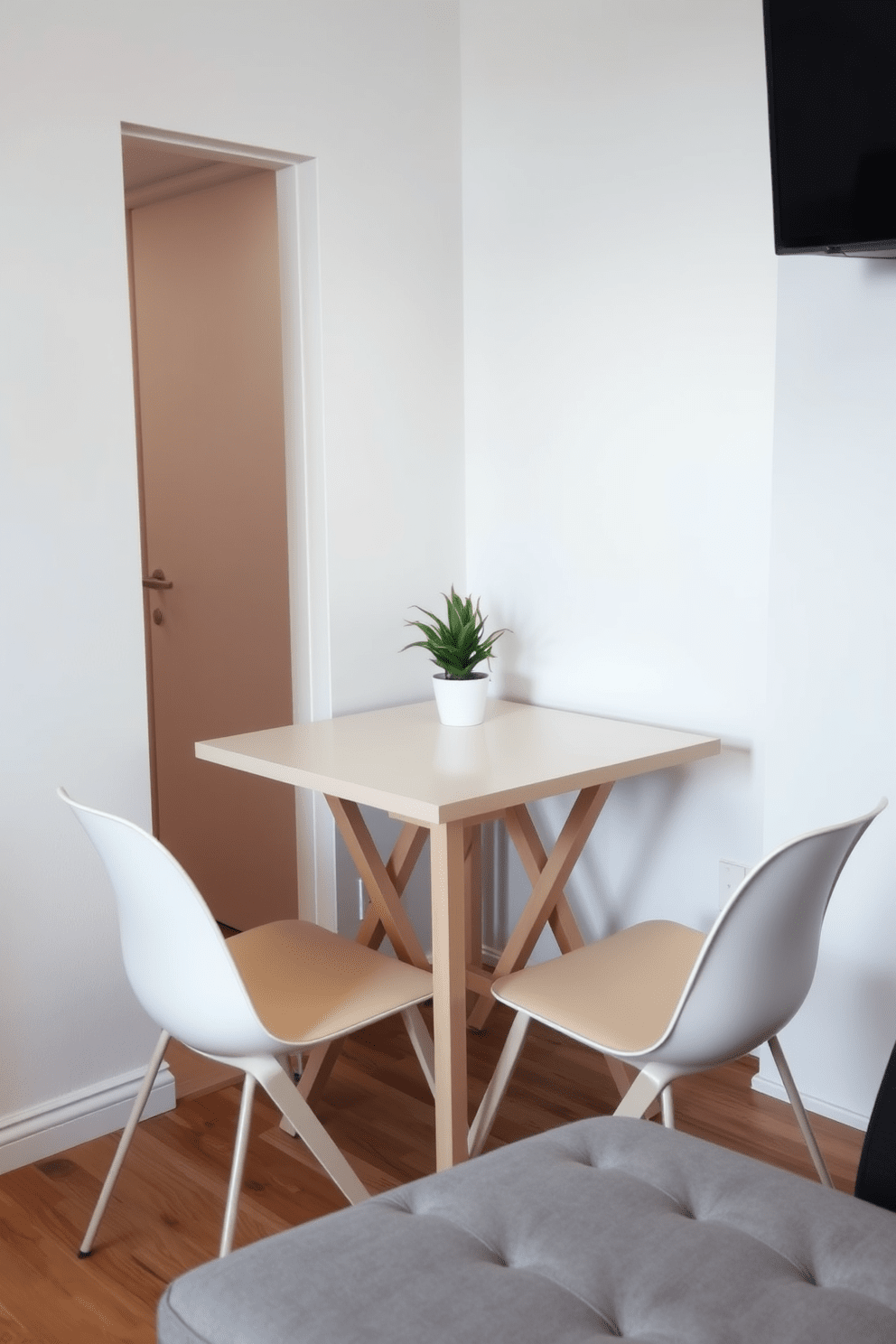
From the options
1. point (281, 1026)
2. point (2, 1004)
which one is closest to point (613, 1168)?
point (281, 1026)

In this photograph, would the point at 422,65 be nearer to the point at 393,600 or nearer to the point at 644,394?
the point at 644,394

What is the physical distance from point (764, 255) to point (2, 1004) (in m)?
2.05

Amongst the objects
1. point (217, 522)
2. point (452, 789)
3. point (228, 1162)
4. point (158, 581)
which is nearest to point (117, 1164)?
point (228, 1162)

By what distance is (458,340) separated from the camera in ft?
10.4

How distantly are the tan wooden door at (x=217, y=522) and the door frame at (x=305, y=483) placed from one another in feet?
0.93

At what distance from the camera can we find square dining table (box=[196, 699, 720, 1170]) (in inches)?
83.4

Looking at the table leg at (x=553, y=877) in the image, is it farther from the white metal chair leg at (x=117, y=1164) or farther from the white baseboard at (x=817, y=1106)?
the white metal chair leg at (x=117, y=1164)

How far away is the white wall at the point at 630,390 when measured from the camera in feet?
8.57

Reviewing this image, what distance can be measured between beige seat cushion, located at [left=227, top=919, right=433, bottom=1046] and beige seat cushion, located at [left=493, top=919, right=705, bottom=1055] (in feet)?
0.62

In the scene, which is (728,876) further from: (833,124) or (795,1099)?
(833,124)

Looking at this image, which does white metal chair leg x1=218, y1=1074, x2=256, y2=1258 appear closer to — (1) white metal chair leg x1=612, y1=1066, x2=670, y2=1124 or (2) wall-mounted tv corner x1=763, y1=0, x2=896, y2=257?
(1) white metal chair leg x1=612, y1=1066, x2=670, y2=1124

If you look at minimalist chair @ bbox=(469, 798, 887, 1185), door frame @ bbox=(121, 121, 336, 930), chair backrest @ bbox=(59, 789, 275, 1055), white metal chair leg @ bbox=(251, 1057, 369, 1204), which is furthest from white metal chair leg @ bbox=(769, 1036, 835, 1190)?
door frame @ bbox=(121, 121, 336, 930)

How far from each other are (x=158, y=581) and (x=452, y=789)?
6.06 feet

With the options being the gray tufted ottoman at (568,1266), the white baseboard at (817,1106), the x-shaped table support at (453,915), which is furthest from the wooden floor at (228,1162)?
the gray tufted ottoman at (568,1266)
